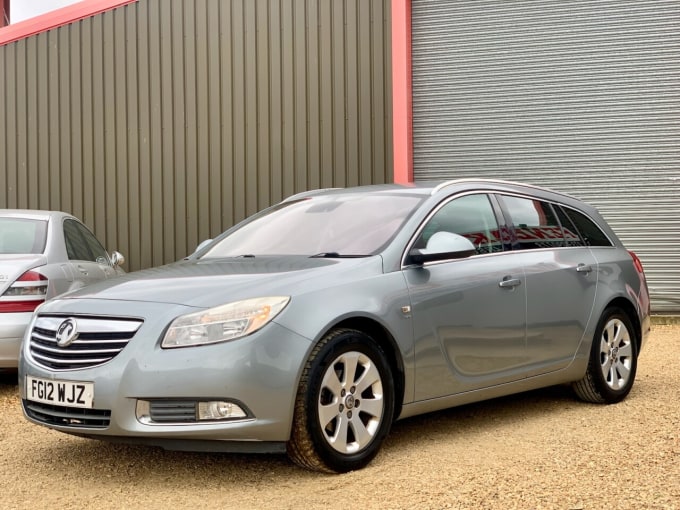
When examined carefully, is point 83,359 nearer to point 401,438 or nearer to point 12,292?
point 401,438

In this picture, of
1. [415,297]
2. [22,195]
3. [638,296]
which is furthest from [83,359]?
[22,195]

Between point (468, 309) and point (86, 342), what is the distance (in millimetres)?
2119

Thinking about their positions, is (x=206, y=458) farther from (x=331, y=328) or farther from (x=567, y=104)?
(x=567, y=104)

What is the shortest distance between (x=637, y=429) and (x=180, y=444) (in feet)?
9.20

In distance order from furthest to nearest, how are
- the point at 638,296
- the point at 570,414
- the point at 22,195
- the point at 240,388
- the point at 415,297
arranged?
the point at 22,195
the point at 638,296
the point at 570,414
the point at 415,297
the point at 240,388

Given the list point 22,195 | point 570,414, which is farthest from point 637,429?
point 22,195

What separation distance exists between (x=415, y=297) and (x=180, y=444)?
4.85 feet

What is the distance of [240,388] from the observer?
438cm

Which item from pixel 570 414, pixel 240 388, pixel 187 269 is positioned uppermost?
pixel 187 269

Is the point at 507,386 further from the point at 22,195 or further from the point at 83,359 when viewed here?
the point at 22,195

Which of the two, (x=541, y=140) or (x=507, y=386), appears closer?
(x=507, y=386)

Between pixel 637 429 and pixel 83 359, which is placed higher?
pixel 83 359

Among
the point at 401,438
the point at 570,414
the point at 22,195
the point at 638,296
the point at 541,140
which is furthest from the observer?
the point at 22,195

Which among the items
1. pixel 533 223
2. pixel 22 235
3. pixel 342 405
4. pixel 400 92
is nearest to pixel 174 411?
pixel 342 405
